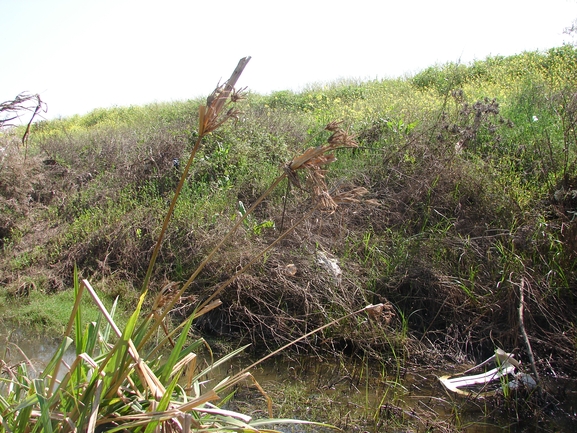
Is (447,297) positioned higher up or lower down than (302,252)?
lower down

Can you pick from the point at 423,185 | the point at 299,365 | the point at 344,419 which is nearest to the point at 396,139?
the point at 423,185

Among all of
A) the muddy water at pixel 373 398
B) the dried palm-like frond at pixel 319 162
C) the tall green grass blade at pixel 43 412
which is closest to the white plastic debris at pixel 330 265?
the muddy water at pixel 373 398

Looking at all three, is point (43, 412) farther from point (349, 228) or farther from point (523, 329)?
point (349, 228)

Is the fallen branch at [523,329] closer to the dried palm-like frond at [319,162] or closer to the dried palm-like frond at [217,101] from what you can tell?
the dried palm-like frond at [319,162]

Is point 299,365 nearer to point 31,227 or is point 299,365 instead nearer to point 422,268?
point 422,268

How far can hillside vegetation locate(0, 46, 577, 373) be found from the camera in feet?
16.2

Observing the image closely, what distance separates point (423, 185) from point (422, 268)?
1533 mm

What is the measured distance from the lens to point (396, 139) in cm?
773

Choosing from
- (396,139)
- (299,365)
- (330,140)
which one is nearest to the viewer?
(330,140)

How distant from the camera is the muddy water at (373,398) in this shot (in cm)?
374

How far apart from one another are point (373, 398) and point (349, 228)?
2.53m

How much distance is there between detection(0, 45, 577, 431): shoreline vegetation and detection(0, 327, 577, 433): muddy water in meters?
0.17

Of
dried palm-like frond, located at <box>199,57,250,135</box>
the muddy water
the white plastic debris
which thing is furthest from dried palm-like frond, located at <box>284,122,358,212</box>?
the white plastic debris

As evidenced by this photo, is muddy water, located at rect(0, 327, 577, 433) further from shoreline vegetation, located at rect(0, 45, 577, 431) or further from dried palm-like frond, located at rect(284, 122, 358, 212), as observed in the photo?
dried palm-like frond, located at rect(284, 122, 358, 212)
